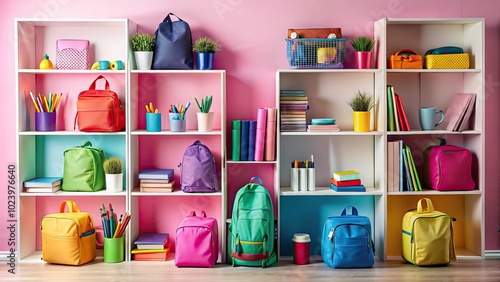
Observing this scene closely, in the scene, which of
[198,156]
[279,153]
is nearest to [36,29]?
[198,156]

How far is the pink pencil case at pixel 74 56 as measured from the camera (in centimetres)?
455

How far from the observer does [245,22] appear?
185 inches

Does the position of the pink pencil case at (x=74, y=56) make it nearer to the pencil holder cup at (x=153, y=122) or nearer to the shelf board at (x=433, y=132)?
the pencil holder cup at (x=153, y=122)

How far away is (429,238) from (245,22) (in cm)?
194

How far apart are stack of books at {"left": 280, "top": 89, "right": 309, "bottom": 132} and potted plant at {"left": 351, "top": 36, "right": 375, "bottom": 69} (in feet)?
1.46

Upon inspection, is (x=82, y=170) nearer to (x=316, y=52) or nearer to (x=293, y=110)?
(x=293, y=110)

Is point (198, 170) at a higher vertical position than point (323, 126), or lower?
lower

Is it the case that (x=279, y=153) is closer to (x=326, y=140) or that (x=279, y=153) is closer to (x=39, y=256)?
(x=326, y=140)

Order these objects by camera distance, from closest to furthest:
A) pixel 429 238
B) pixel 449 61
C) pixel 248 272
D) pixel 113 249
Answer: pixel 248 272
pixel 429 238
pixel 113 249
pixel 449 61

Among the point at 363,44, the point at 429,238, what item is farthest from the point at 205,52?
the point at 429,238

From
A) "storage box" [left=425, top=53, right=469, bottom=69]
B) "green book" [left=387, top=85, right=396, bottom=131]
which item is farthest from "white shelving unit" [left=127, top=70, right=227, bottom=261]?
"storage box" [left=425, top=53, right=469, bottom=69]

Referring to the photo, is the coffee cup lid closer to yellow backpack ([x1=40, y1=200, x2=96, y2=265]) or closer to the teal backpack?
the teal backpack

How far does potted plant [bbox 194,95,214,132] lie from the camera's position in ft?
14.7

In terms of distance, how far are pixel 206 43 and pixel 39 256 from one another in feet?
6.15
